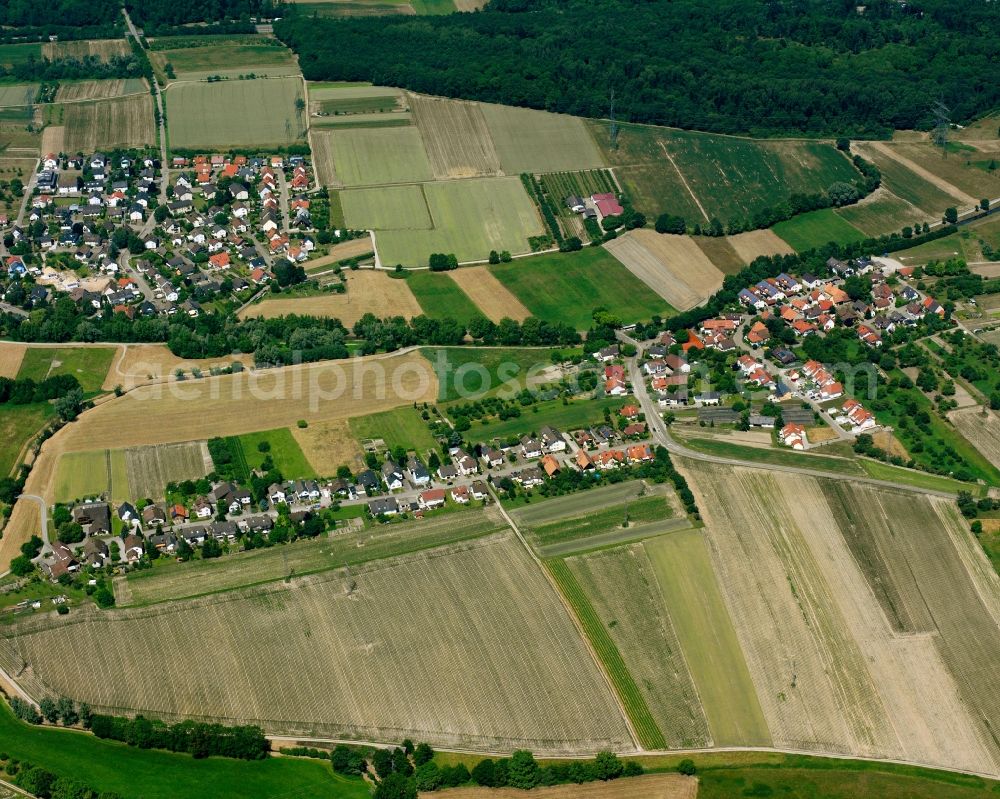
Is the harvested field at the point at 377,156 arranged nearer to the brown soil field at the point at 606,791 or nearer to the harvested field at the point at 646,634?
the harvested field at the point at 646,634

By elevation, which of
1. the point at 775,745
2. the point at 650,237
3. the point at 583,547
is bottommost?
the point at 775,745

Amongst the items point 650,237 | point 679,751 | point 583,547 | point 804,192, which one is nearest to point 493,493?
point 583,547

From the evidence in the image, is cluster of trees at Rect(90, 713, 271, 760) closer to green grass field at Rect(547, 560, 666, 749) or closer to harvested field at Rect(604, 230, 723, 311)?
green grass field at Rect(547, 560, 666, 749)

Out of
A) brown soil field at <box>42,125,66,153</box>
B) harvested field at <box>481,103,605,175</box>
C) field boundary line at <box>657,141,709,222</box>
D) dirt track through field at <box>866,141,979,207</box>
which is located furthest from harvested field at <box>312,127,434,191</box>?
dirt track through field at <box>866,141,979,207</box>

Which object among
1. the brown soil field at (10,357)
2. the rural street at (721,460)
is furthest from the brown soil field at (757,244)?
the brown soil field at (10,357)

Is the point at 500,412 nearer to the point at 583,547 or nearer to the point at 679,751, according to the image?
the point at 583,547

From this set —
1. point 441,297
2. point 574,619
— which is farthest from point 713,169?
point 574,619
